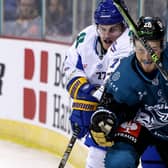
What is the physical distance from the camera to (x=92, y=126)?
2.39 metres

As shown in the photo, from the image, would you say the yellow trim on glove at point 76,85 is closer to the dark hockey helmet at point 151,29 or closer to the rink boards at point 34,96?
the dark hockey helmet at point 151,29

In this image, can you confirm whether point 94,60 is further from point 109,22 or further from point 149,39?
point 149,39

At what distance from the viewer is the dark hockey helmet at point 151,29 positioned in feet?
7.66

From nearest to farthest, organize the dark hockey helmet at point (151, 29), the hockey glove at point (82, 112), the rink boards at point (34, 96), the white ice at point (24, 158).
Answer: the dark hockey helmet at point (151, 29) < the hockey glove at point (82, 112) < the white ice at point (24, 158) < the rink boards at point (34, 96)

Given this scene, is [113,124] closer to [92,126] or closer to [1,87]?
[92,126]

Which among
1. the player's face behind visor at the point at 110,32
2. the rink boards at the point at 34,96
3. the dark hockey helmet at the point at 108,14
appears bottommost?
the rink boards at the point at 34,96

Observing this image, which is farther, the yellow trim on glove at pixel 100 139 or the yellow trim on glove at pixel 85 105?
the yellow trim on glove at pixel 85 105

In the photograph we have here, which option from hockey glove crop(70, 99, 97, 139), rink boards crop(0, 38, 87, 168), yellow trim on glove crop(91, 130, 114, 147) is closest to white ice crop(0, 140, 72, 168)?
rink boards crop(0, 38, 87, 168)

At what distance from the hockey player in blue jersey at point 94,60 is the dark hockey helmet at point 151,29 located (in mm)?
232

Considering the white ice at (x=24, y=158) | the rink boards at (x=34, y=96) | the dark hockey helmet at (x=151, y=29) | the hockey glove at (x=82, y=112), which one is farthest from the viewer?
the rink boards at (x=34, y=96)

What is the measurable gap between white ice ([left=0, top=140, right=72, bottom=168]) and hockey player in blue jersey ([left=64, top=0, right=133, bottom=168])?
1762 mm

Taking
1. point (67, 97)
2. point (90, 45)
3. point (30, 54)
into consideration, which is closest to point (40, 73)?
point (30, 54)

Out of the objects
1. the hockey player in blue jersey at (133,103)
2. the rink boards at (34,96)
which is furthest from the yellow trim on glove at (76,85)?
the rink boards at (34,96)

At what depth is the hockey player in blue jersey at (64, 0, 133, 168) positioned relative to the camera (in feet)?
8.77
